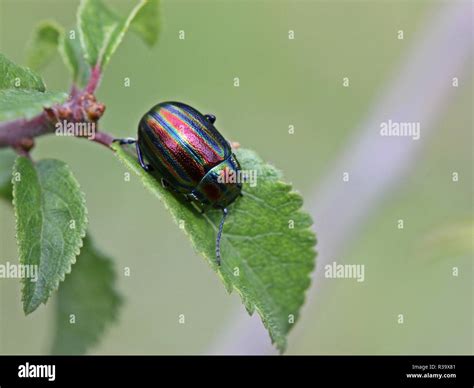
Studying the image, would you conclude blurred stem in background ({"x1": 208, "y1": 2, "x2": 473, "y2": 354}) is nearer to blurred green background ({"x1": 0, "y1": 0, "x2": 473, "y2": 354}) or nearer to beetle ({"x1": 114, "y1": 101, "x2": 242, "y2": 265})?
beetle ({"x1": 114, "y1": 101, "x2": 242, "y2": 265})

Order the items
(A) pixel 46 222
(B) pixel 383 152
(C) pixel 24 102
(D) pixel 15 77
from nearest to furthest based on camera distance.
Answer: (C) pixel 24 102
(D) pixel 15 77
(A) pixel 46 222
(B) pixel 383 152

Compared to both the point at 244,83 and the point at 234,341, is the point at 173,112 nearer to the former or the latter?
the point at 234,341

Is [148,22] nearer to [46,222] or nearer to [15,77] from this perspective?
[15,77]

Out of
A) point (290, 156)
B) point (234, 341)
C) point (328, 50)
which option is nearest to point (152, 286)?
point (290, 156)

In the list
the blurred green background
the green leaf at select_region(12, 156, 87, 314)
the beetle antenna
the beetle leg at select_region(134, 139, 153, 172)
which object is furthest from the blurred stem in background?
the blurred green background

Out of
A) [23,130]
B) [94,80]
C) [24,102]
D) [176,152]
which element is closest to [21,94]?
[24,102]

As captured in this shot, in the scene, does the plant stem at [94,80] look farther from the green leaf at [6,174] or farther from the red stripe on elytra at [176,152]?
the green leaf at [6,174]

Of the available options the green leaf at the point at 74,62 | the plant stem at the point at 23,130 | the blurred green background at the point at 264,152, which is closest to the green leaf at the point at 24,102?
the plant stem at the point at 23,130
